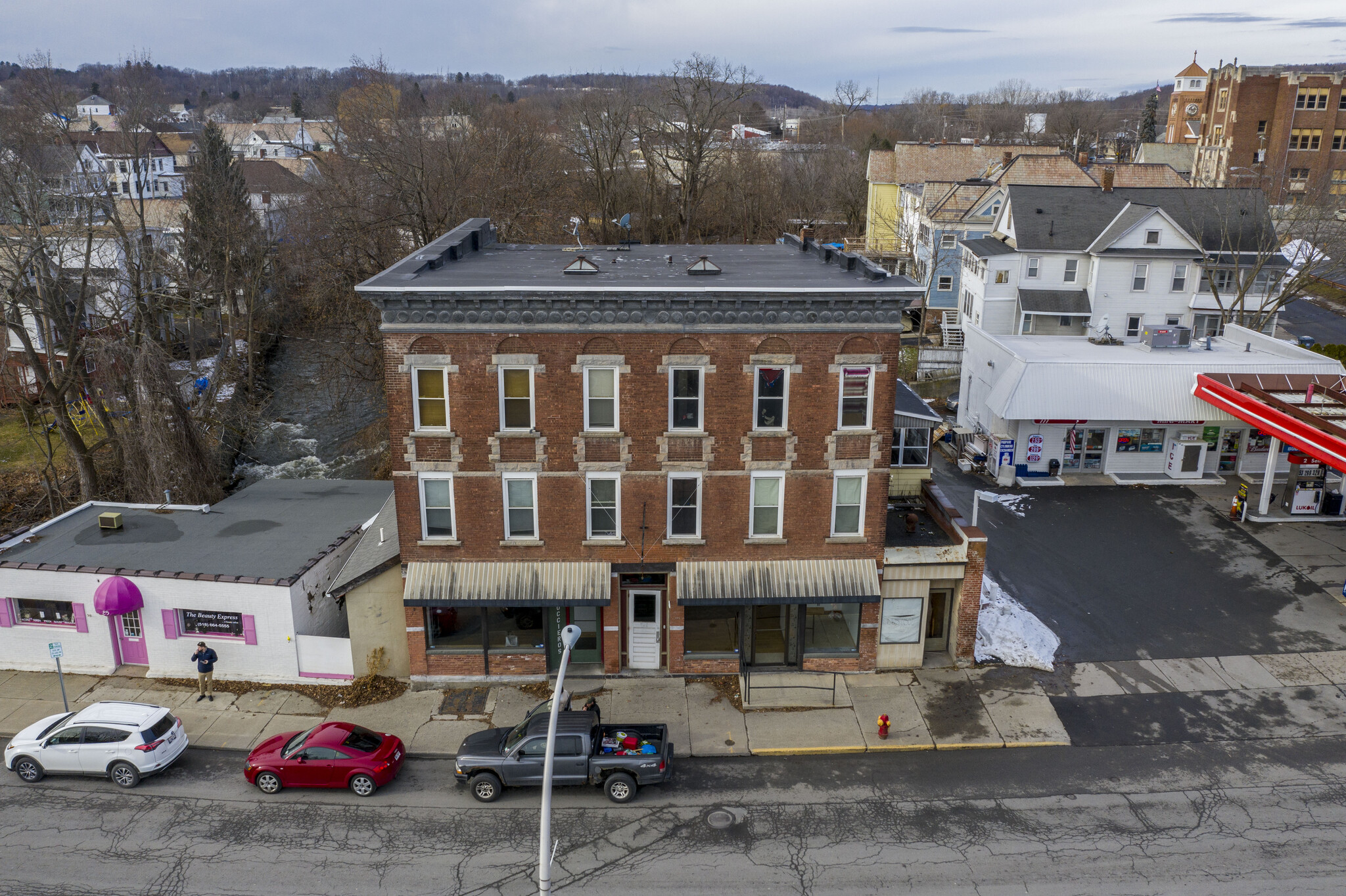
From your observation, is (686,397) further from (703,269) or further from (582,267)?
(582,267)

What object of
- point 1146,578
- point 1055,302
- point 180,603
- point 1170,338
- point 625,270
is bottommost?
point 1146,578

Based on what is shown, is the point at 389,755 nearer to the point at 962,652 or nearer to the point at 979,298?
the point at 962,652

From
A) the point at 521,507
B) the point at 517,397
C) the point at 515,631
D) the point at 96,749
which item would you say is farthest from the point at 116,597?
the point at 517,397

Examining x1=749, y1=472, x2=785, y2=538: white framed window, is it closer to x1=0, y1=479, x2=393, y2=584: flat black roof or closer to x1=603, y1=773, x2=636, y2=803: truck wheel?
x1=603, y1=773, x2=636, y2=803: truck wheel

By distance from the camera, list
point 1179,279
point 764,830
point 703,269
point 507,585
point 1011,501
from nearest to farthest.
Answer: point 764,830
point 507,585
point 703,269
point 1011,501
point 1179,279

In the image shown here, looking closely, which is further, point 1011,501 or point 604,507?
point 1011,501

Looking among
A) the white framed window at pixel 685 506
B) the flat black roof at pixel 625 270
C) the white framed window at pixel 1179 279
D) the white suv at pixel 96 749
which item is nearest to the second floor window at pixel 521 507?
the white framed window at pixel 685 506

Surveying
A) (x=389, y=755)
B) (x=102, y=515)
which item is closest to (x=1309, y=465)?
(x=389, y=755)
